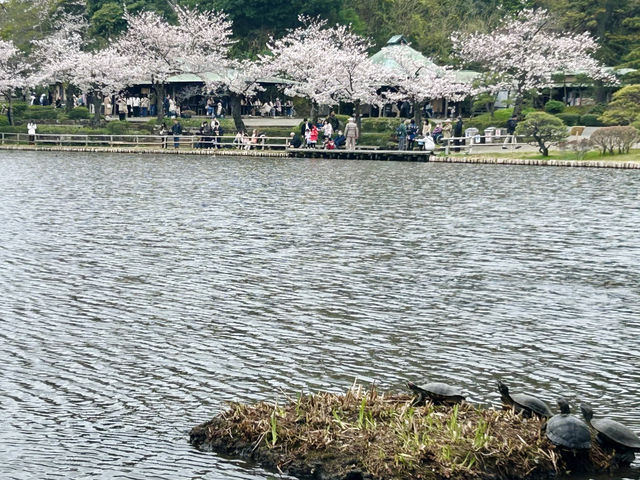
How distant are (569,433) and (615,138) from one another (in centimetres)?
4003

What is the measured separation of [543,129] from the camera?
47.7m

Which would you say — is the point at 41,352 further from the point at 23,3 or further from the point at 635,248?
the point at 23,3

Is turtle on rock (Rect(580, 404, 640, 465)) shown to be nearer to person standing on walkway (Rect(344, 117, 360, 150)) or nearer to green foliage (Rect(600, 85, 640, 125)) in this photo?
green foliage (Rect(600, 85, 640, 125))

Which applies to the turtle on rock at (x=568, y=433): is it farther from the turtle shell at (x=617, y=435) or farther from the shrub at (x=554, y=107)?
the shrub at (x=554, y=107)

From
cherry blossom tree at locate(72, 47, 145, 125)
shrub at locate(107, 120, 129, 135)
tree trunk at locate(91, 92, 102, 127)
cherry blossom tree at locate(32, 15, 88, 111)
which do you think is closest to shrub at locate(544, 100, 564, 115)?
cherry blossom tree at locate(72, 47, 145, 125)

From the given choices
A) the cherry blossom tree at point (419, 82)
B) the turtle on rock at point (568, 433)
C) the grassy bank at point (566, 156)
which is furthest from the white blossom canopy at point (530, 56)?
the turtle on rock at point (568, 433)

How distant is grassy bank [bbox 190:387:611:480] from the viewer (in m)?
8.70

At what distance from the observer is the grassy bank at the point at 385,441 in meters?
8.70

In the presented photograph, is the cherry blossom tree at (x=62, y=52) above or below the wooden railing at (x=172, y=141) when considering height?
above

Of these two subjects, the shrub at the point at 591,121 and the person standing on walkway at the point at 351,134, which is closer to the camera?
the person standing on walkway at the point at 351,134

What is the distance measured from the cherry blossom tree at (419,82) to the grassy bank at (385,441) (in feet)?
168

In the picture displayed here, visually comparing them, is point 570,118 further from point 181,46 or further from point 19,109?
point 19,109

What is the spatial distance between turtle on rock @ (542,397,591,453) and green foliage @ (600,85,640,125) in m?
44.2

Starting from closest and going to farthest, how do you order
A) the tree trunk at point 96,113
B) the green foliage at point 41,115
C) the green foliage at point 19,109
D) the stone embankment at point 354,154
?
the stone embankment at point 354,154
the tree trunk at point 96,113
the green foliage at point 41,115
the green foliage at point 19,109
